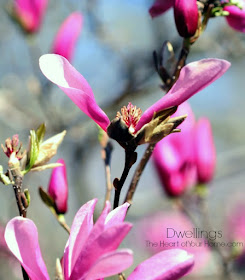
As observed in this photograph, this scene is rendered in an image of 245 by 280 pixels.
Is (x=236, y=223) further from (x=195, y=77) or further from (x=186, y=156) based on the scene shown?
(x=195, y=77)

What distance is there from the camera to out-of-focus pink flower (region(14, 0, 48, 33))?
4.82 ft

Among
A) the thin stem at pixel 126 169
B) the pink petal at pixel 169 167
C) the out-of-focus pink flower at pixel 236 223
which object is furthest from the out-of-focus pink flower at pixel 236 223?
the thin stem at pixel 126 169

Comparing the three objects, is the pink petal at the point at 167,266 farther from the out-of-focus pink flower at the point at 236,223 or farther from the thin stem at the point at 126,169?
the out-of-focus pink flower at the point at 236,223

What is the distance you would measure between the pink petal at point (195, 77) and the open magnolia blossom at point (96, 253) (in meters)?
0.11

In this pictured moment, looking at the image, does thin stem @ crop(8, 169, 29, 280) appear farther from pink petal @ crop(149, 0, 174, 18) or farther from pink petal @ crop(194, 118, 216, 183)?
pink petal @ crop(194, 118, 216, 183)

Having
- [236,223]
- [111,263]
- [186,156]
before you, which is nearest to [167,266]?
[111,263]

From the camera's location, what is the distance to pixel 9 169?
523 mm

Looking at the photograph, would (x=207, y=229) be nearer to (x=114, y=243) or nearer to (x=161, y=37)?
(x=114, y=243)

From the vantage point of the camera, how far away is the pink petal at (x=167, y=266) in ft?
1.36

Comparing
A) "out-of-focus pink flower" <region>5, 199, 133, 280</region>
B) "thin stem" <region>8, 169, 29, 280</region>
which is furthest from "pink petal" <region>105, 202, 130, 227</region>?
"thin stem" <region>8, 169, 29, 280</region>

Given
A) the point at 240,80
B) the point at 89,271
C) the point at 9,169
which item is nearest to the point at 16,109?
the point at 9,169

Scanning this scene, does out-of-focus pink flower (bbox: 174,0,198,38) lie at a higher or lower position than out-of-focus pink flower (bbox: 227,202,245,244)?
higher

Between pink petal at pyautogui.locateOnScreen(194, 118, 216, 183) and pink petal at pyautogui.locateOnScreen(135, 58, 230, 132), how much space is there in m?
0.56

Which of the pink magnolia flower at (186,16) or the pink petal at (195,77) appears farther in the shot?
the pink magnolia flower at (186,16)
